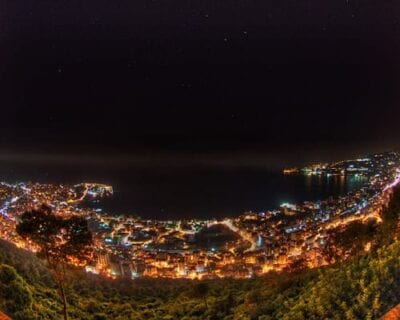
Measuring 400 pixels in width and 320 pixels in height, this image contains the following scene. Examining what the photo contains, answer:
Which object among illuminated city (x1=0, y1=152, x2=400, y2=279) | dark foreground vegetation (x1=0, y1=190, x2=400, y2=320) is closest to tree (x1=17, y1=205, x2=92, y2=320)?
dark foreground vegetation (x1=0, y1=190, x2=400, y2=320)

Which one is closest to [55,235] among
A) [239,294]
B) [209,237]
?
[239,294]

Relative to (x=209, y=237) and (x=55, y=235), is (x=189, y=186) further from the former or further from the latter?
(x=55, y=235)

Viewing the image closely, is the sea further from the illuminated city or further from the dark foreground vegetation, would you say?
the dark foreground vegetation

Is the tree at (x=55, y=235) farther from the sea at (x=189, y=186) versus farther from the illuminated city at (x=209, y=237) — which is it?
the sea at (x=189, y=186)

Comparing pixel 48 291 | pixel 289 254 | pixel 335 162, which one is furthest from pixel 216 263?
pixel 335 162

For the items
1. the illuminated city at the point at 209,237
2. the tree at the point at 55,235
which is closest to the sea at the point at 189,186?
the illuminated city at the point at 209,237

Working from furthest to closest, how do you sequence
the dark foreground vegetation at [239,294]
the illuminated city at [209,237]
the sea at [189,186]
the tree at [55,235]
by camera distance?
the sea at [189,186] < the illuminated city at [209,237] < the tree at [55,235] < the dark foreground vegetation at [239,294]
